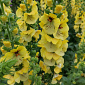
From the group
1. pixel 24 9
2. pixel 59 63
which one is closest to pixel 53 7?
pixel 24 9

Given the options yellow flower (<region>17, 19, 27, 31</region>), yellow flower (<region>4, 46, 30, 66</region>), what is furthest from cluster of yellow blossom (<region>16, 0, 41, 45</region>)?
yellow flower (<region>4, 46, 30, 66</region>)

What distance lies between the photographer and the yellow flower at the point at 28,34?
1.54 meters

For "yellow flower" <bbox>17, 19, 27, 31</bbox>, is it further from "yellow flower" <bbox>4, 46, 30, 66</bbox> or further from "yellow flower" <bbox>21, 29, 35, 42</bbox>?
"yellow flower" <bbox>4, 46, 30, 66</bbox>

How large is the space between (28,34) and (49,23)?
390mm

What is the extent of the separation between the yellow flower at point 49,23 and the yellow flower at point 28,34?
29 centimetres

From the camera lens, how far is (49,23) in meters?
1.34

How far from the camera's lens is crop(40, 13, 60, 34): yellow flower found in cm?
124

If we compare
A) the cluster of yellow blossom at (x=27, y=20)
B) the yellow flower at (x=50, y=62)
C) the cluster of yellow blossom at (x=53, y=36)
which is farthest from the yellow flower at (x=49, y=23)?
the yellow flower at (x=50, y=62)

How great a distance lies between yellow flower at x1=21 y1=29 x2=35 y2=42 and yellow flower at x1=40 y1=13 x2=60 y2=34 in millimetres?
286

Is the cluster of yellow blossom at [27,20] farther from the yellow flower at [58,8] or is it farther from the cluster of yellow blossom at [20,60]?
the yellow flower at [58,8]

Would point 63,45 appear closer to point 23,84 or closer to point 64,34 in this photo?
point 64,34

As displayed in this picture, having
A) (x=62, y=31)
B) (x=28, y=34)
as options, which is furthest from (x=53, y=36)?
(x=28, y=34)

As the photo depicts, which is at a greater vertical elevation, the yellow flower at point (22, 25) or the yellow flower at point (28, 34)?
the yellow flower at point (22, 25)

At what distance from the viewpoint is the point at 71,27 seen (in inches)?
195
